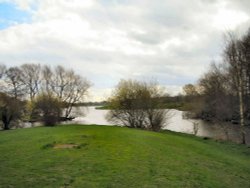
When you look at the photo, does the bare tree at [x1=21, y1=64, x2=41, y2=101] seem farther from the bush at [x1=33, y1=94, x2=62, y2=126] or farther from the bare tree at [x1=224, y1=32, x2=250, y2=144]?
the bare tree at [x1=224, y1=32, x2=250, y2=144]

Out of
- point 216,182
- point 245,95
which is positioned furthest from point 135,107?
point 216,182

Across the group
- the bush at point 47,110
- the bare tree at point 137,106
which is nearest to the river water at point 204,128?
the bare tree at point 137,106

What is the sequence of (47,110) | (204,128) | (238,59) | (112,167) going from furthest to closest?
1. (47,110)
2. (204,128)
3. (238,59)
4. (112,167)

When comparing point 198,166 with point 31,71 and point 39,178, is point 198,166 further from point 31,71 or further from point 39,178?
point 31,71

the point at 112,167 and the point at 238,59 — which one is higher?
the point at 238,59

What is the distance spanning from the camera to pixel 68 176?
10055mm

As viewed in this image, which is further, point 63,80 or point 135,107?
point 63,80

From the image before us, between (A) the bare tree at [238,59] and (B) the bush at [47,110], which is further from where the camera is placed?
(B) the bush at [47,110]

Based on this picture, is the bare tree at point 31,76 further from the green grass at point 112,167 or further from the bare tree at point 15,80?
the green grass at point 112,167

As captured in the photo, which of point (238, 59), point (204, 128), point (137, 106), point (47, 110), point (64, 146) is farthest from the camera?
point (47, 110)

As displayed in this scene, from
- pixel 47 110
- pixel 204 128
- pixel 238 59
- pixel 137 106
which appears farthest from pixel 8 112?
pixel 238 59

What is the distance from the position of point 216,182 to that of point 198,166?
7.85 feet

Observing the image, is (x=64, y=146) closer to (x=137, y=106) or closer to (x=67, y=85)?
(x=137, y=106)

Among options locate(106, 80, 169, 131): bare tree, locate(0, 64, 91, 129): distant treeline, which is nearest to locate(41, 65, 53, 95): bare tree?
locate(0, 64, 91, 129): distant treeline
